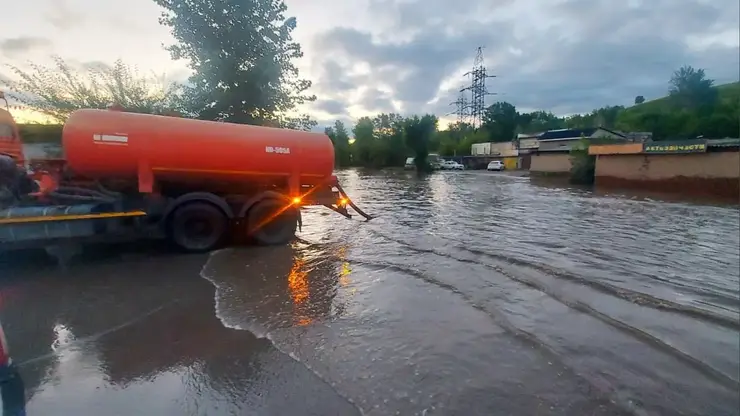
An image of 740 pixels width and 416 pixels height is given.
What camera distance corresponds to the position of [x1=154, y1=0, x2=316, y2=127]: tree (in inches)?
670

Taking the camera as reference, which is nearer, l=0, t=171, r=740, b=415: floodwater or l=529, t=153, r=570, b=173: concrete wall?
l=0, t=171, r=740, b=415: floodwater

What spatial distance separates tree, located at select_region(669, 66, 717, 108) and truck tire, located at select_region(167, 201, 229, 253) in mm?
76722

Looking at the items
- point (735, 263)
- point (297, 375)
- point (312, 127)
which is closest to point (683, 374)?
point (297, 375)

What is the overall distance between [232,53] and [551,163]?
35918mm

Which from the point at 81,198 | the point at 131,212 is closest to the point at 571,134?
the point at 131,212

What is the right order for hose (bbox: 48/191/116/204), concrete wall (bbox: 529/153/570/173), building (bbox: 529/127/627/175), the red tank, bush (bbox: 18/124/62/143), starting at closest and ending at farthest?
hose (bbox: 48/191/116/204), the red tank, bush (bbox: 18/124/62/143), concrete wall (bbox: 529/153/570/173), building (bbox: 529/127/627/175)

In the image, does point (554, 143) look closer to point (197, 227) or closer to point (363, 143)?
point (363, 143)

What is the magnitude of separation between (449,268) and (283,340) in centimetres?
396

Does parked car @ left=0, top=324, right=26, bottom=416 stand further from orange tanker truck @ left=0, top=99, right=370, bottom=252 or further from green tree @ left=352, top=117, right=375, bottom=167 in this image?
green tree @ left=352, top=117, right=375, bottom=167

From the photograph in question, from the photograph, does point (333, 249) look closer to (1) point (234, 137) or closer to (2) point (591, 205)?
(1) point (234, 137)

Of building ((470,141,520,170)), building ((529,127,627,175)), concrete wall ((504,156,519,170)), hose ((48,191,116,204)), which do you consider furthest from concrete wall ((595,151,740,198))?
building ((470,141,520,170))

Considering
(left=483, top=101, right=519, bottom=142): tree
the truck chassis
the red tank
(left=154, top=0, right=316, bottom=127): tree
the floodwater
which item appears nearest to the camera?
the floodwater

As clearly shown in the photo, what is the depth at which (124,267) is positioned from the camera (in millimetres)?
7273

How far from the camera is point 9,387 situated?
2770 millimetres
